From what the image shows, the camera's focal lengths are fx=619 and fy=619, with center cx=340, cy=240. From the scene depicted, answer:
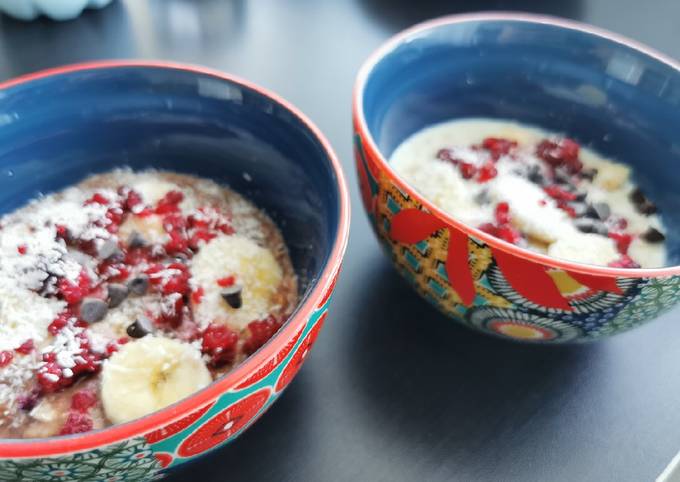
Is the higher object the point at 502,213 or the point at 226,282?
the point at 502,213

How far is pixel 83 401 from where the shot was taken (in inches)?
26.8

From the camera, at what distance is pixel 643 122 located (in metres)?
0.99

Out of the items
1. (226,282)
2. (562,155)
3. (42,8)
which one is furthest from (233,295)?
(42,8)

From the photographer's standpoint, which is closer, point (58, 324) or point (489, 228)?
point (58, 324)

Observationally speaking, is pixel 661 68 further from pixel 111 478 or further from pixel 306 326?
pixel 111 478

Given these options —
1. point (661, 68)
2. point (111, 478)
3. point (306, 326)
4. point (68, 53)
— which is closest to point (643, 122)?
point (661, 68)

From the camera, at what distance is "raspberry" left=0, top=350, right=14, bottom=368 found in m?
0.71

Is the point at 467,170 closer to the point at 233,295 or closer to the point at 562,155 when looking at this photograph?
the point at 562,155

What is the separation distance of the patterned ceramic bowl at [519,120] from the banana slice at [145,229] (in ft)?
0.95

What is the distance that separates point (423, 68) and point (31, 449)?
0.80 meters

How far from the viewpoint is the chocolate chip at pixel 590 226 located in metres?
0.89

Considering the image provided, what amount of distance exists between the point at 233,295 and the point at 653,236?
0.61m

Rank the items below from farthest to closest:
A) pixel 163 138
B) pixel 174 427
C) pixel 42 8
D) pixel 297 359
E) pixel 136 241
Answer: pixel 42 8 < pixel 163 138 < pixel 136 241 < pixel 297 359 < pixel 174 427

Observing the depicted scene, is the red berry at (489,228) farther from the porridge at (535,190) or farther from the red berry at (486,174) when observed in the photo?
the red berry at (486,174)
